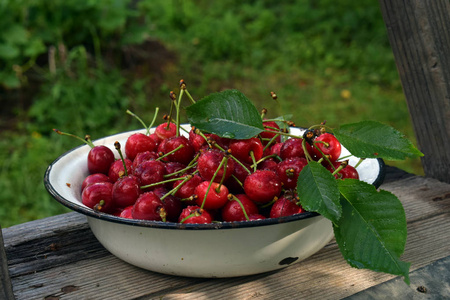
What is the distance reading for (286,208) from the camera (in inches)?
37.2

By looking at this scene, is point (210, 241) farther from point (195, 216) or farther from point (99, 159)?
point (99, 159)

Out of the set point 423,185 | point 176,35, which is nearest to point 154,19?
point 176,35

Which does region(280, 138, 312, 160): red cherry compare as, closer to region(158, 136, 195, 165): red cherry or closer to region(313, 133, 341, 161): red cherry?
region(313, 133, 341, 161): red cherry

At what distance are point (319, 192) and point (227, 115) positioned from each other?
0.24 m

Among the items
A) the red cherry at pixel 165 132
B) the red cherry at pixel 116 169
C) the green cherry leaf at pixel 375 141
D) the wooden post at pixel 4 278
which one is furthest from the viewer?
the red cherry at pixel 165 132

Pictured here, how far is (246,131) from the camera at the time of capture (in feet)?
3.28

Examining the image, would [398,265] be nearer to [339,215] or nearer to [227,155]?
[339,215]

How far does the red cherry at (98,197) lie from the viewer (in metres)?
1.02

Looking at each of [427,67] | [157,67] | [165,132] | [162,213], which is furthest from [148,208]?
[157,67]

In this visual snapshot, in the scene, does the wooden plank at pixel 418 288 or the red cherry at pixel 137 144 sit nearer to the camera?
the wooden plank at pixel 418 288

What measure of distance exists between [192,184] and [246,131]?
151 millimetres

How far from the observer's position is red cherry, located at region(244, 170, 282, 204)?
0.96 metres

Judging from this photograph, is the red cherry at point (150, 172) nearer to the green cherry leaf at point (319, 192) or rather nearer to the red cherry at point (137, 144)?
the red cherry at point (137, 144)

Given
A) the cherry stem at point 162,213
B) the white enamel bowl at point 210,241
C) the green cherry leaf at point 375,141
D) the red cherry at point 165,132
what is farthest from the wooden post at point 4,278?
the green cherry leaf at point 375,141
